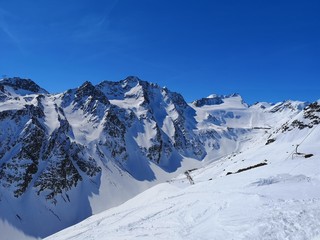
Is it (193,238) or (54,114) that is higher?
(54,114)

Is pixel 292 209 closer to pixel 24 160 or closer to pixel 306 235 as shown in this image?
pixel 306 235

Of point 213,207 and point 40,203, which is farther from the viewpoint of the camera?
point 40,203

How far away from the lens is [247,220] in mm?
23344

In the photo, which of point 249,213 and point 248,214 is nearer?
point 248,214

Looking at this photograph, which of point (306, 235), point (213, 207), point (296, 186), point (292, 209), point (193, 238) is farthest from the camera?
point (296, 186)

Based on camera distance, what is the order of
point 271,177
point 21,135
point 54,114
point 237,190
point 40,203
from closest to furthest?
point 237,190, point 271,177, point 40,203, point 21,135, point 54,114

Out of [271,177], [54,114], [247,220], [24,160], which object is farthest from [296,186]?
[54,114]

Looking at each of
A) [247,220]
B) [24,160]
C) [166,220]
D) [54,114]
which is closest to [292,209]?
[247,220]

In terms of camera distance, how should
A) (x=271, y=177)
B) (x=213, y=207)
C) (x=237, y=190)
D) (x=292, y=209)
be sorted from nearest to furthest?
1. (x=292, y=209)
2. (x=213, y=207)
3. (x=237, y=190)
4. (x=271, y=177)

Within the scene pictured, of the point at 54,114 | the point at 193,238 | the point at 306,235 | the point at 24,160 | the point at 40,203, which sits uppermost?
the point at 54,114

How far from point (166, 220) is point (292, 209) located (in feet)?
37.4

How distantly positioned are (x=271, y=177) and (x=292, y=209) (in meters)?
14.6

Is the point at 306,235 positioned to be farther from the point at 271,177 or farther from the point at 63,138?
the point at 63,138

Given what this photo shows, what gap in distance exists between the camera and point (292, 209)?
23984 millimetres
